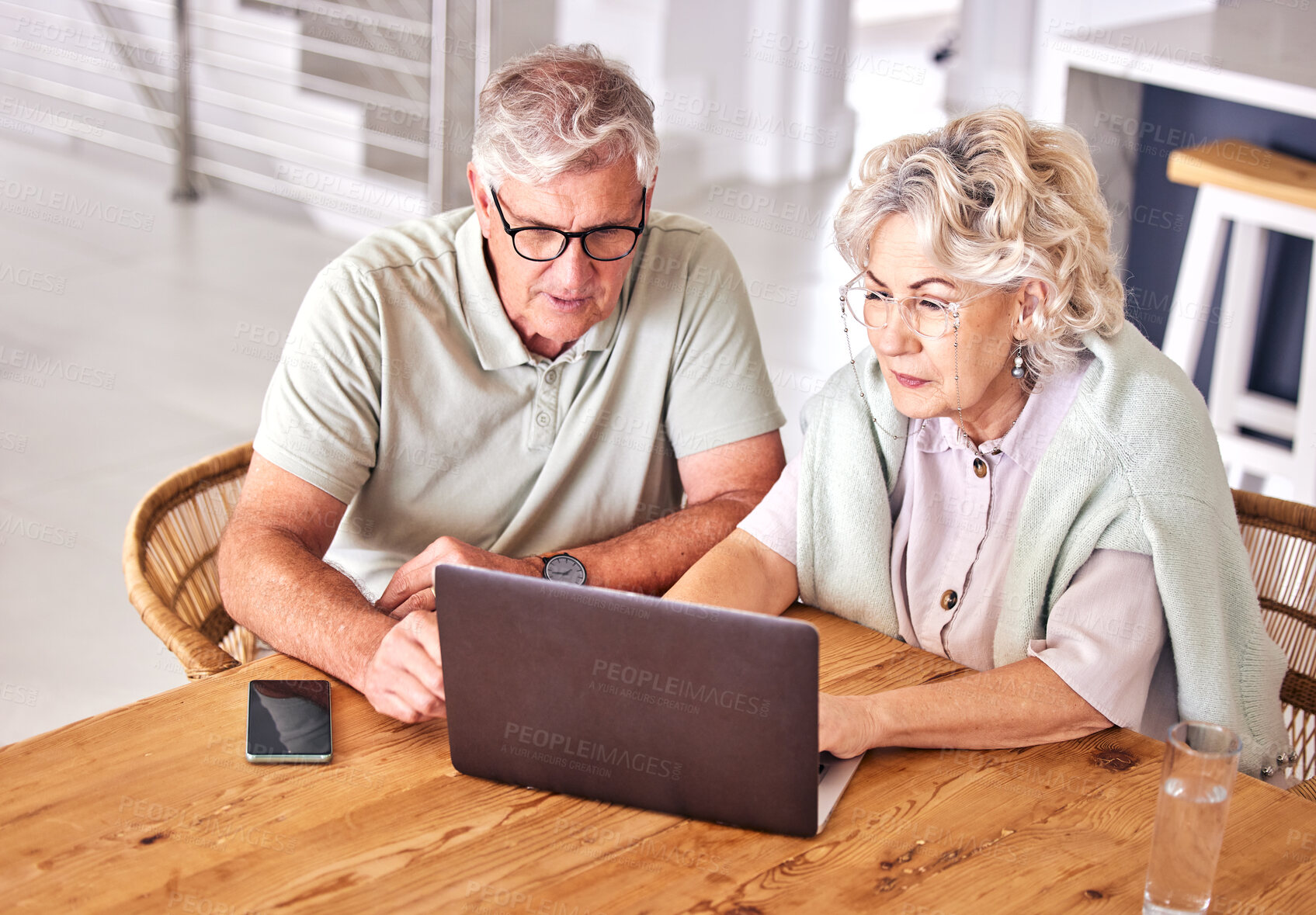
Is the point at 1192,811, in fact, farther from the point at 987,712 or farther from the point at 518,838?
the point at 518,838

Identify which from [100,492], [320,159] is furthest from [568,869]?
[320,159]

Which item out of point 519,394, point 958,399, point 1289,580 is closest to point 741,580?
point 958,399

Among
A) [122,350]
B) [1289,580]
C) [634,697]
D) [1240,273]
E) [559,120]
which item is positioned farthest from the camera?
Answer: [122,350]

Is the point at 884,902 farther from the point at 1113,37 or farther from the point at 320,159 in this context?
the point at 320,159

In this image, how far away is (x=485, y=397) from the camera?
1844mm

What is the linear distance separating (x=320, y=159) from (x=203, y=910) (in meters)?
4.68

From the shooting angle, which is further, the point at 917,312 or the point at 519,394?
the point at 519,394

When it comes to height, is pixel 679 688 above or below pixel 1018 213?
below

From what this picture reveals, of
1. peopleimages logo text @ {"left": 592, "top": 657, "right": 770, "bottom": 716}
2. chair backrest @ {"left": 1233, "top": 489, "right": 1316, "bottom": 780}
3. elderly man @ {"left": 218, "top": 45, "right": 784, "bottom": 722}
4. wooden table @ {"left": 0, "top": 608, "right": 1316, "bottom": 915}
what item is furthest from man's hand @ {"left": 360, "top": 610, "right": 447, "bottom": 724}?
chair backrest @ {"left": 1233, "top": 489, "right": 1316, "bottom": 780}

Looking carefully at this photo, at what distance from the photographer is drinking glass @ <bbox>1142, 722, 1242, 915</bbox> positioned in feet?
3.44

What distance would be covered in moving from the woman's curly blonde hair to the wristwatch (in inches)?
23.0

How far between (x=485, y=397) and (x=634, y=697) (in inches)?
30.7

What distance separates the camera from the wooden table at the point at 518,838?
1.10 m

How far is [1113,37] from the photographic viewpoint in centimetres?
320
